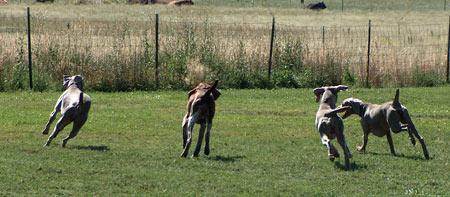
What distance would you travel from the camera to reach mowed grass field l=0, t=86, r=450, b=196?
13.2 m

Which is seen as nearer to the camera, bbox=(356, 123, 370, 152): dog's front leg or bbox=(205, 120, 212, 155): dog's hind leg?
bbox=(205, 120, 212, 155): dog's hind leg

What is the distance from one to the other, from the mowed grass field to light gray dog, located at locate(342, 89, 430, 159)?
0.32m

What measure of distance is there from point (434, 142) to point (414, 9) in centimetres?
6150

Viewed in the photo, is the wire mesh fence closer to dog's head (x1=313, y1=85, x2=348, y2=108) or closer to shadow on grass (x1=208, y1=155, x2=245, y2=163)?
shadow on grass (x1=208, y1=155, x2=245, y2=163)

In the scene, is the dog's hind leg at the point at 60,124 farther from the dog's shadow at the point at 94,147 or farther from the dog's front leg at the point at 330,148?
the dog's front leg at the point at 330,148

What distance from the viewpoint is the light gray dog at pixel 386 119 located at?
15.6 meters

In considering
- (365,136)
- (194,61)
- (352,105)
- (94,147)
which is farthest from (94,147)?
(194,61)

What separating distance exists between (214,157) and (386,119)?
2.69 meters

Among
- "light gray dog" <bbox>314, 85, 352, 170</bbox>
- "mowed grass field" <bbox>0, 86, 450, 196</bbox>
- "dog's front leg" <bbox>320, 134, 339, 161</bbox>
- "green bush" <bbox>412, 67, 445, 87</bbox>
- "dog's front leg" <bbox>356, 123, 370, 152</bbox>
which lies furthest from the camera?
"green bush" <bbox>412, 67, 445, 87</bbox>

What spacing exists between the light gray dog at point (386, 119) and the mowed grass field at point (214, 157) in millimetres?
319

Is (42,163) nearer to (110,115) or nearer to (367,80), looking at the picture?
(110,115)

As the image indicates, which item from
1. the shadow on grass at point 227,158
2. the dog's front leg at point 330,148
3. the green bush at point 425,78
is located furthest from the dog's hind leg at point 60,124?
the green bush at point 425,78

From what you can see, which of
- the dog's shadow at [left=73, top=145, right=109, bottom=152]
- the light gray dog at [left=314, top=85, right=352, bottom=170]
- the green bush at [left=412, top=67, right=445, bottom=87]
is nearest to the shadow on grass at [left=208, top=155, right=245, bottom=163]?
the light gray dog at [left=314, top=85, right=352, bottom=170]

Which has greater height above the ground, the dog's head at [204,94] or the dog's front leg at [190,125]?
the dog's head at [204,94]
